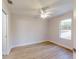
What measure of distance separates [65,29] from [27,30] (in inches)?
113

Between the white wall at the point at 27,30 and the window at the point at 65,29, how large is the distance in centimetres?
195

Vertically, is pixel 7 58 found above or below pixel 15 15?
below

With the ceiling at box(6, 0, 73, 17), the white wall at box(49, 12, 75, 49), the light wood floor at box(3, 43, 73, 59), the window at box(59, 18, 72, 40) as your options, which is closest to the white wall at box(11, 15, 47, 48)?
the white wall at box(49, 12, 75, 49)

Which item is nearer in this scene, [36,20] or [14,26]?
[14,26]

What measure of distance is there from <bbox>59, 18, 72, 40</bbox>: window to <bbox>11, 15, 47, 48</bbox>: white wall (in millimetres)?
1946

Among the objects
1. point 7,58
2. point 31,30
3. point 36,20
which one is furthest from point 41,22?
point 7,58

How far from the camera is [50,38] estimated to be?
7242 millimetres

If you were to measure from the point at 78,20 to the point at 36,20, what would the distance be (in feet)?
19.1

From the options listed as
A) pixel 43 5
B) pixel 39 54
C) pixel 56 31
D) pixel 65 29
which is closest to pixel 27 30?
pixel 56 31

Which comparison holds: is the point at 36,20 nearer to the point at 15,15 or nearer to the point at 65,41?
the point at 15,15

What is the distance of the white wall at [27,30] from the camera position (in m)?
5.40

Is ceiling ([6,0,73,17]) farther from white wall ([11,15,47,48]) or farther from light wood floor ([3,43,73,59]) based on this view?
light wood floor ([3,43,73,59])

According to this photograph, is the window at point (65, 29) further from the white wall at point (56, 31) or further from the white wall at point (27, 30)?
the white wall at point (27, 30)

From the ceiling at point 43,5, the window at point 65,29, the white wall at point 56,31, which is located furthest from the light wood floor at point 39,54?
the ceiling at point 43,5
